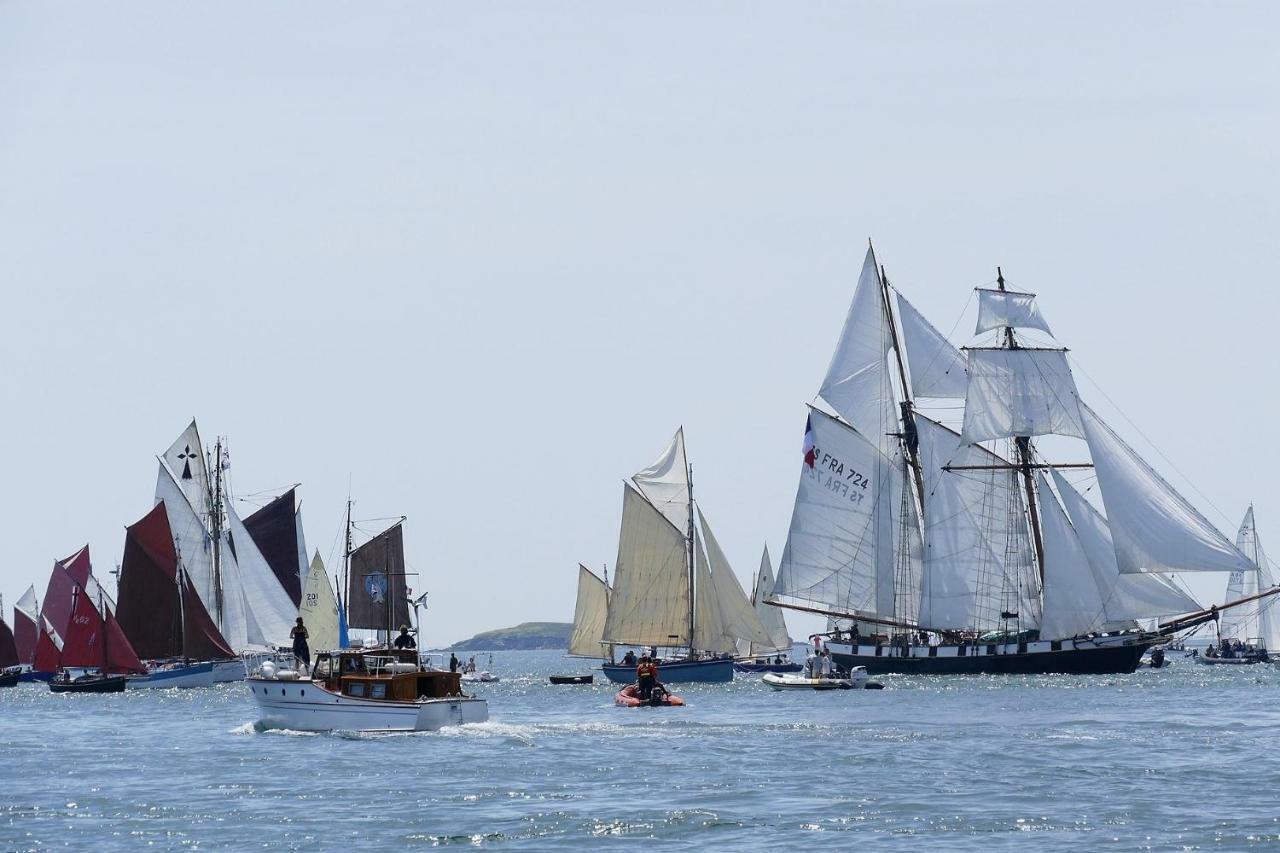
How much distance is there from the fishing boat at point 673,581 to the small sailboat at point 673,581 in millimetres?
58

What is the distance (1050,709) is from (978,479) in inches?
1741

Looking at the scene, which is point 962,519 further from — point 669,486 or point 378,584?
point 378,584

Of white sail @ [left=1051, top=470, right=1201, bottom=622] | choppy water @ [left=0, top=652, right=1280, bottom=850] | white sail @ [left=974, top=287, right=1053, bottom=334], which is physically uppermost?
white sail @ [left=974, top=287, right=1053, bottom=334]

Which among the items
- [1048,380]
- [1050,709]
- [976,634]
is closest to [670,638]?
[976,634]

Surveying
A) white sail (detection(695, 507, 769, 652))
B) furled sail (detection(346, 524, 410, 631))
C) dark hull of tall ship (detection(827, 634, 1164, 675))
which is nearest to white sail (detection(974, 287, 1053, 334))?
dark hull of tall ship (detection(827, 634, 1164, 675))

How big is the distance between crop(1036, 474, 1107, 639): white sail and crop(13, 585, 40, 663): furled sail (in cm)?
8232

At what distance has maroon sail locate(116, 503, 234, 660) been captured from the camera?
119 metres

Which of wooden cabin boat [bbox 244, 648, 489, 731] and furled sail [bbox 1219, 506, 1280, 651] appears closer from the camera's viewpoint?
wooden cabin boat [bbox 244, 648, 489, 731]

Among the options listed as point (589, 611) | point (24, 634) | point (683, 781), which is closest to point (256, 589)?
point (589, 611)

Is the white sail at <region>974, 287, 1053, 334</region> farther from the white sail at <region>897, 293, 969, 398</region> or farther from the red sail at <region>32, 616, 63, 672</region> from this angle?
the red sail at <region>32, 616, 63, 672</region>

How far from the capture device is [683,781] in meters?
49.9

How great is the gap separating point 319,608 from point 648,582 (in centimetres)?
2893

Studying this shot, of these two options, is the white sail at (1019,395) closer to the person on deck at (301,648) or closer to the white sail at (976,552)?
the white sail at (976,552)

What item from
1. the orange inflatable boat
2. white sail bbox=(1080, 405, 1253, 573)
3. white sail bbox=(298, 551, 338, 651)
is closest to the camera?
the orange inflatable boat
